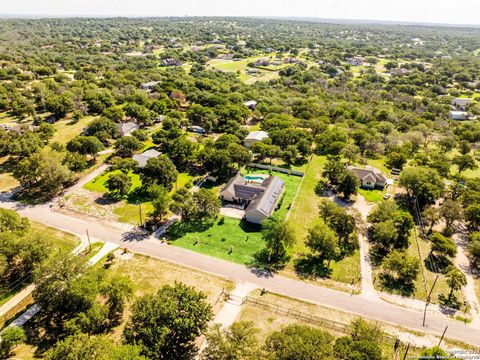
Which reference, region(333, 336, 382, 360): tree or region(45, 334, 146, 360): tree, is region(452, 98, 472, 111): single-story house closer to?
region(333, 336, 382, 360): tree

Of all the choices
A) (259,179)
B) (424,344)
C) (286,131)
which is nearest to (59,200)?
(259,179)

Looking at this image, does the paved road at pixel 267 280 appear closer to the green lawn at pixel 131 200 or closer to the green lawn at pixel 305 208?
the green lawn at pixel 131 200

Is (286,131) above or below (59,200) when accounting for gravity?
above

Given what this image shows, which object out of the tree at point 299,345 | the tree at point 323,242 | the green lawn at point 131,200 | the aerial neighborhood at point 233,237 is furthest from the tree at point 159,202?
the tree at point 299,345

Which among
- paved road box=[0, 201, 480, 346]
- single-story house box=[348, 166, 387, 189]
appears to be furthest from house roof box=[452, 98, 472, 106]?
paved road box=[0, 201, 480, 346]

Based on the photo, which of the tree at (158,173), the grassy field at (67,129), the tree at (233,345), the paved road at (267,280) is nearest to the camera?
the tree at (233,345)

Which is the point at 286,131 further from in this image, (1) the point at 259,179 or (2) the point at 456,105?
(2) the point at 456,105

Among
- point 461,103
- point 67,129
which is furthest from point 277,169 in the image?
point 461,103
